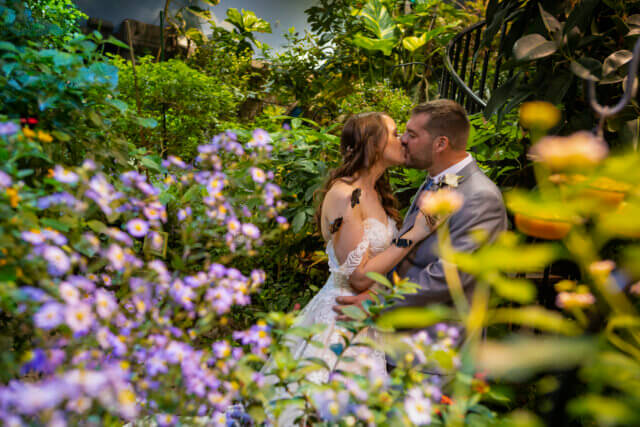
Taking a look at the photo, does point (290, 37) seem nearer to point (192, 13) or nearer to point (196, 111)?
point (192, 13)

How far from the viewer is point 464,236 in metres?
1.38

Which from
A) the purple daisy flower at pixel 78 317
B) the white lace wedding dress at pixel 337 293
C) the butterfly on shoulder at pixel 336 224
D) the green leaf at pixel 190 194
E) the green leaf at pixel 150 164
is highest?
the green leaf at pixel 150 164

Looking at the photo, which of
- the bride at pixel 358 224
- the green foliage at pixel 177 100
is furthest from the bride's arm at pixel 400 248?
the green foliage at pixel 177 100

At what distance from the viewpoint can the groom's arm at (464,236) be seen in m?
1.35

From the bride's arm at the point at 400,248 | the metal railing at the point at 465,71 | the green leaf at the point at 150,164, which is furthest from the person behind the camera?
the metal railing at the point at 465,71

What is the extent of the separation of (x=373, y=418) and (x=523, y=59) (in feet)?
4.18

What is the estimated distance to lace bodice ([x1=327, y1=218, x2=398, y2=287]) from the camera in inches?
63.5

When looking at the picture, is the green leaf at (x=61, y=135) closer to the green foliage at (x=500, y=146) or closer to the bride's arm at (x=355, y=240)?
the bride's arm at (x=355, y=240)

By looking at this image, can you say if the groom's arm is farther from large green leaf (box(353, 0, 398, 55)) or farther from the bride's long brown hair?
large green leaf (box(353, 0, 398, 55))

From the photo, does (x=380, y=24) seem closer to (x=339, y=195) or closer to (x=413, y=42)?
(x=413, y=42)

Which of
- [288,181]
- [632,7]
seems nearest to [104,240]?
[288,181]

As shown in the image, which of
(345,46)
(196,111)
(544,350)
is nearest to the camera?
(544,350)

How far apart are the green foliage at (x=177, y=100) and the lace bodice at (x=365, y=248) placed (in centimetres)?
177

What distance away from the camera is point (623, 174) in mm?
394
